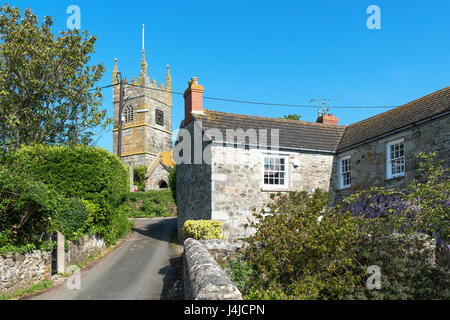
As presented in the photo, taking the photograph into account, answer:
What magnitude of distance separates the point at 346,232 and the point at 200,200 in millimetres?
9132

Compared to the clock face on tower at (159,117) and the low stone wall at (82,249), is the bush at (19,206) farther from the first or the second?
the clock face on tower at (159,117)

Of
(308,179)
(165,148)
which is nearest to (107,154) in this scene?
(308,179)

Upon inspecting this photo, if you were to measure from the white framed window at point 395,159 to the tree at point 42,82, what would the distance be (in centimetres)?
1448

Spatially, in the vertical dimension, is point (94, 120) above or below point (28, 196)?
above

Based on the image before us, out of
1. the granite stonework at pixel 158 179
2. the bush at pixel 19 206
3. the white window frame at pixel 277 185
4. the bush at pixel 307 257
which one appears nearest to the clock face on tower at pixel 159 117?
the granite stonework at pixel 158 179

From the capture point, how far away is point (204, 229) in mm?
14344

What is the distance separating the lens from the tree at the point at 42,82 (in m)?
18.2

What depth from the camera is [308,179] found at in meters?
17.9

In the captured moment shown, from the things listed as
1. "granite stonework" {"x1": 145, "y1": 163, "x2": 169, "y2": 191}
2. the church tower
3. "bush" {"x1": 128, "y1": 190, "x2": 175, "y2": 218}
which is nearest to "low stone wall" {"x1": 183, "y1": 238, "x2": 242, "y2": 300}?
"bush" {"x1": 128, "y1": 190, "x2": 175, "y2": 218}

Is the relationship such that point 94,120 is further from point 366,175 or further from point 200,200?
point 366,175

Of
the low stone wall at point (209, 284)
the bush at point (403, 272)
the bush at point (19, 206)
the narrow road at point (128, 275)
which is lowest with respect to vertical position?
the narrow road at point (128, 275)

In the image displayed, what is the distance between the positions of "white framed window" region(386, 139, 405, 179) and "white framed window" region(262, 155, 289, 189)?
14.5 feet

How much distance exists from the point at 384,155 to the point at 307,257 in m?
8.62

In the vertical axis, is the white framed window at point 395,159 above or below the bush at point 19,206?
above
